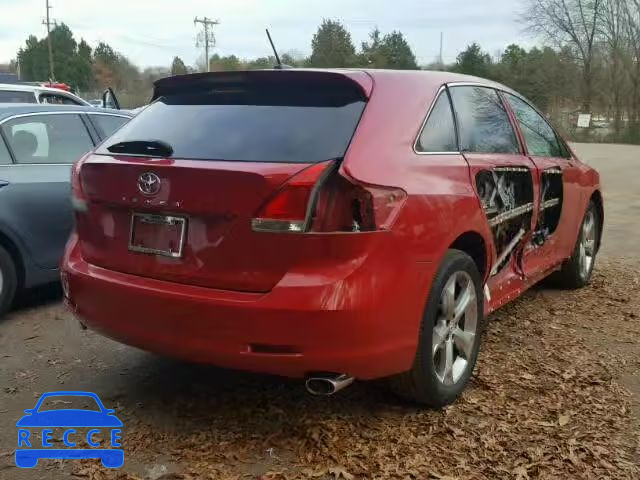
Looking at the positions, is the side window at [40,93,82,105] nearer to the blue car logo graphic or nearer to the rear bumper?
the blue car logo graphic

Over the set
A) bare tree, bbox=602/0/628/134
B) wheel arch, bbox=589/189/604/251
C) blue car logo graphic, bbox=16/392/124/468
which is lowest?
blue car logo graphic, bbox=16/392/124/468

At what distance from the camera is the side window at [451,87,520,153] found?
375 centimetres

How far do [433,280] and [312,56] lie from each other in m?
66.3

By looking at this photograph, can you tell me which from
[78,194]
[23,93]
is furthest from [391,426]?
[23,93]

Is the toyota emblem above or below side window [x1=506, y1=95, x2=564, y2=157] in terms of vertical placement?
below

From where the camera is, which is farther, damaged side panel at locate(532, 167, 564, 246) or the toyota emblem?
damaged side panel at locate(532, 167, 564, 246)

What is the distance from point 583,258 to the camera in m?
5.73

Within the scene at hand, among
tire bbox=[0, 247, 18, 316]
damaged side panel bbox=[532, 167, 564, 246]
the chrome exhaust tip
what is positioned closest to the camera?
the chrome exhaust tip

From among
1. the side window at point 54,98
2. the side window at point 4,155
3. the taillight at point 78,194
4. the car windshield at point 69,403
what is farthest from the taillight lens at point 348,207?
the side window at point 54,98

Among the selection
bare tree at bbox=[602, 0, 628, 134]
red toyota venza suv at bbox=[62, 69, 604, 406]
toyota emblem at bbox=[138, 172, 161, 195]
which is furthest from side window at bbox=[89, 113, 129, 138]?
bare tree at bbox=[602, 0, 628, 134]

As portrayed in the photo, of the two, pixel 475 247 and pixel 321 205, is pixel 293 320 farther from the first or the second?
pixel 475 247

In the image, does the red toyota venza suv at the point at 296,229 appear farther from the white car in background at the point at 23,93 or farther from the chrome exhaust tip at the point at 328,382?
the white car in background at the point at 23,93

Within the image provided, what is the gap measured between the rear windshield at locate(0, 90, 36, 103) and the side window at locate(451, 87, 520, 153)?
895 cm

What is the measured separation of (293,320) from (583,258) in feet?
12.4
